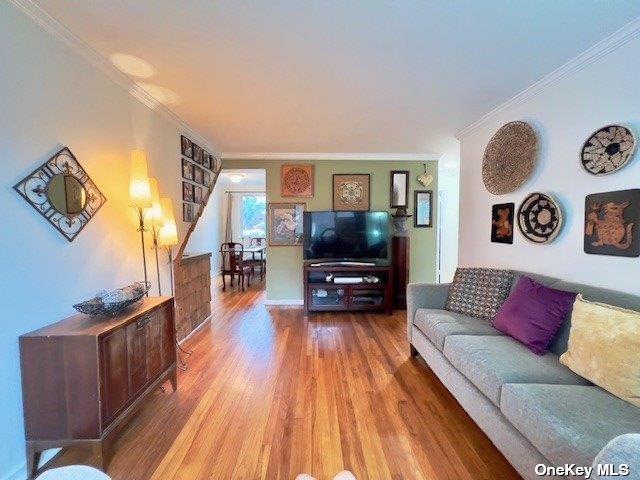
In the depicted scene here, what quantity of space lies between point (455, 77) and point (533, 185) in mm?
1087

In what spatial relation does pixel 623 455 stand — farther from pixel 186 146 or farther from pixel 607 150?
pixel 186 146

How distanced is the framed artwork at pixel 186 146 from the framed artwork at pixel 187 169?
8 cm

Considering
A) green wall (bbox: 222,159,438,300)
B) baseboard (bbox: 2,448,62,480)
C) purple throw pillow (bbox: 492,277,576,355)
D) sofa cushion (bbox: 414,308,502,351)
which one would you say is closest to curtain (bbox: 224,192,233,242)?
green wall (bbox: 222,159,438,300)

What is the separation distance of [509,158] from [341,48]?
1.82m

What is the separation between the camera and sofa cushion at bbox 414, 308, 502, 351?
203cm

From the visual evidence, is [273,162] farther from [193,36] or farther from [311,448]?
[311,448]

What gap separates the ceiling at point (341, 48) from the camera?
144 cm

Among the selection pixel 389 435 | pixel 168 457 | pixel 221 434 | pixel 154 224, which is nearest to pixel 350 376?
pixel 389 435

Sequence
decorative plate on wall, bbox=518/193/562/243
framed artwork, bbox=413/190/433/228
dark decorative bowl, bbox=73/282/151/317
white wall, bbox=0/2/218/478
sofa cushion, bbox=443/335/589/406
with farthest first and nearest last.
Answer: framed artwork, bbox=413/190/433/228, decorative plate on wall, bbox=518/193/562/243, dark decorative bowl, bbox=73/282/151/317, sofa cushion, bbox=443/335/589/406, white wall, bbox=0/2/218/478

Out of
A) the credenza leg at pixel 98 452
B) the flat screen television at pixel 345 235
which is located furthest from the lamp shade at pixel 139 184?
the flat screen television at pixel 345 235

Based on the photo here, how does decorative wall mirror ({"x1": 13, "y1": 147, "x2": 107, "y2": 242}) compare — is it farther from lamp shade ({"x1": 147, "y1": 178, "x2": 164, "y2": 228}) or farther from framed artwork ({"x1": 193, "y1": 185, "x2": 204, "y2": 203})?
framed artwork ({"x1": 193, "y1": 185, "x2": 204, "y2": 203})

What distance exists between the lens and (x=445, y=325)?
214cm

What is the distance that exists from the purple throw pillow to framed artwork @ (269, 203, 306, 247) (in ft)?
9.61

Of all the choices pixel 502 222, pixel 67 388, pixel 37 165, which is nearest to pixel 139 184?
A: pixel 37 165
